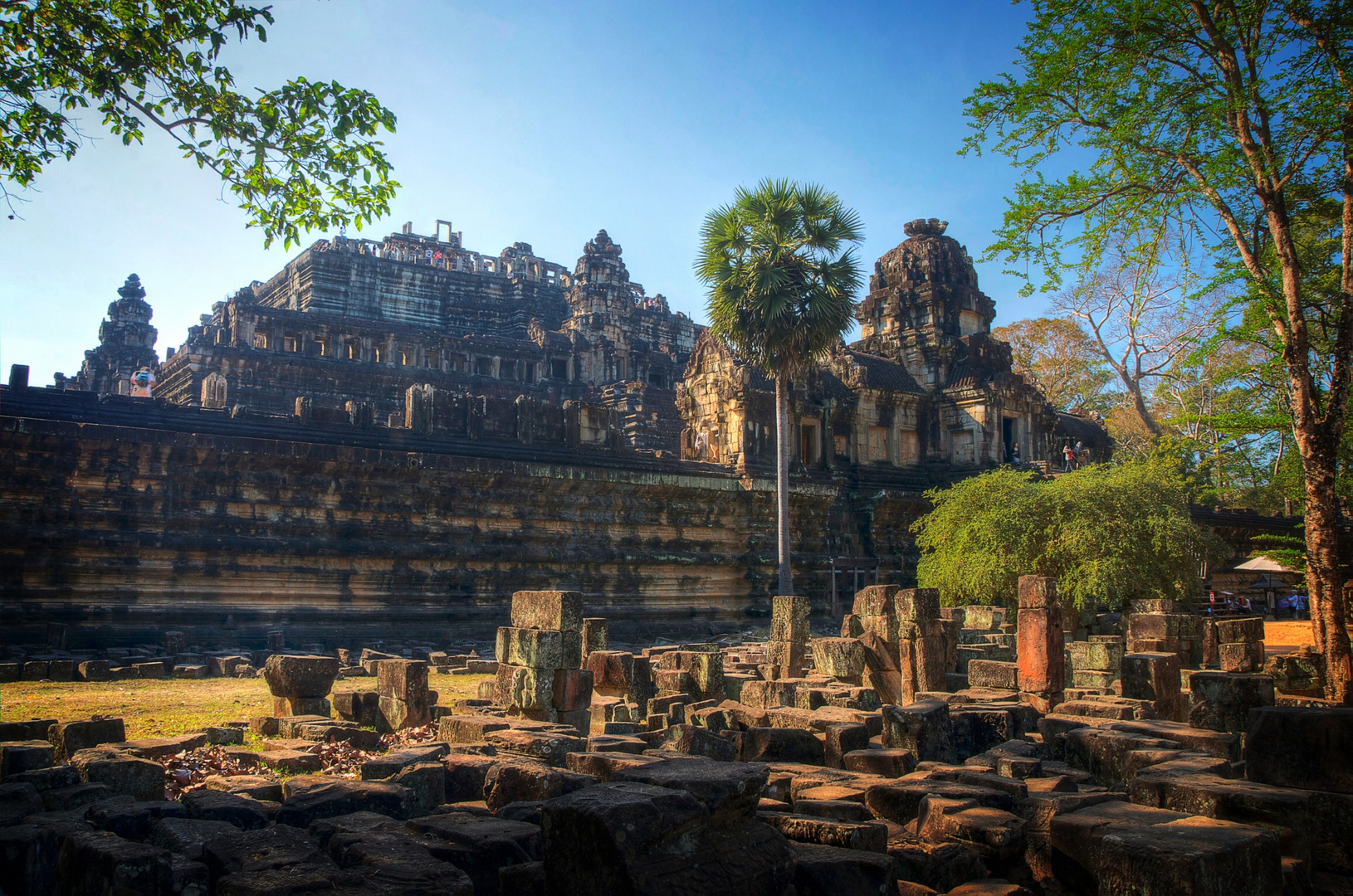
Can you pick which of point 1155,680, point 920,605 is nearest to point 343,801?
point 920,605

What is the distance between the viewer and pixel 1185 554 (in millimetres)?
18812

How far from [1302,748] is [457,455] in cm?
1537

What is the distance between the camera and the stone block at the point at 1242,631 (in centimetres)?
1349

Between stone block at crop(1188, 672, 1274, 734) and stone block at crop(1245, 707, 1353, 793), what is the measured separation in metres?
2.81

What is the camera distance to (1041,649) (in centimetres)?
1007

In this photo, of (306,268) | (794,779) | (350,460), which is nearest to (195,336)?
(306,268)

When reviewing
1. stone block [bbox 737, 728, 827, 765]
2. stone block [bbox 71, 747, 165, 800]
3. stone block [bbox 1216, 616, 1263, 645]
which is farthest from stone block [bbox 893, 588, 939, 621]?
stone block [bbox 71, 747, 165, 800]

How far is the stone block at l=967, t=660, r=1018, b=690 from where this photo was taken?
10.7m

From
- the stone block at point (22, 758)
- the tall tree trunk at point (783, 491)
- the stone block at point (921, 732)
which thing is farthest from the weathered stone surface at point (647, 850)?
the tall tree trunk at point (783, 491)

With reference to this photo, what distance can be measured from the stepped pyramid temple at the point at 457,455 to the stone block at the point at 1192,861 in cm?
1467

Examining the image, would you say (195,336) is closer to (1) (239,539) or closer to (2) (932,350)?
(1) (239,539)

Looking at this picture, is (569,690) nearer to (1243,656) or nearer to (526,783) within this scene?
(526,783)

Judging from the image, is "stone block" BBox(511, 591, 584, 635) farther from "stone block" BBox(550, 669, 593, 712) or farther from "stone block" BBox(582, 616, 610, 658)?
"stone block" BBox(582, 616, 610, 658)

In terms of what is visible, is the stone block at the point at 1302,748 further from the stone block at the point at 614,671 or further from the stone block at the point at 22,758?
the stone block at the point at 22,758
